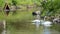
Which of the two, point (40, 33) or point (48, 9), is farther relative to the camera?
point (48, 9)

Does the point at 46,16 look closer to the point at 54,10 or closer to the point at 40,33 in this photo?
the point at 54,10

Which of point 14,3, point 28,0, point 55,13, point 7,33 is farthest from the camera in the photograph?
point 28,0

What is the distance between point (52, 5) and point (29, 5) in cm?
4412

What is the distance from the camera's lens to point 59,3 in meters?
39.0

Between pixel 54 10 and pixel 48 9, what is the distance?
40.0 inches

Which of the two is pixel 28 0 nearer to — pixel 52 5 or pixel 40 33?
pixel 52 5

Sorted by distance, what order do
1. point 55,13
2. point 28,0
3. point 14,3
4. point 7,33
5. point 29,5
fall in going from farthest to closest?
point 29,5, point 28,0, point 14,3, point 55,13, point 7,33

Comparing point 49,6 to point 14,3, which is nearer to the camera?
point 49,6

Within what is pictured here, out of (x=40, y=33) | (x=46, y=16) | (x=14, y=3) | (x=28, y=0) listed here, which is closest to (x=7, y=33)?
(x=40, y=33)

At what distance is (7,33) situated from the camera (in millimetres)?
24406

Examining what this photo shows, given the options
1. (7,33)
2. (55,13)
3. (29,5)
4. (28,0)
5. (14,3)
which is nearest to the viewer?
(7,33)

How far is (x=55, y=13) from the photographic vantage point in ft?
127

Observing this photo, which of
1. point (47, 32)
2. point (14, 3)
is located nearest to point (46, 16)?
point (47, 32)

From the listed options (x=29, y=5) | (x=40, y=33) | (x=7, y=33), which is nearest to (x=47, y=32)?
(x=40, y=33)
